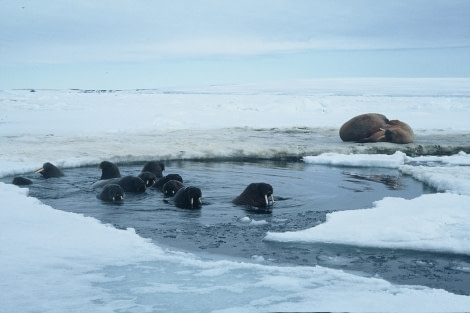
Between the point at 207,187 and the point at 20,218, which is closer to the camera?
the point at 20,218

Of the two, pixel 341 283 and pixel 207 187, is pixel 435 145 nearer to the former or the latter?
pixel 207 187

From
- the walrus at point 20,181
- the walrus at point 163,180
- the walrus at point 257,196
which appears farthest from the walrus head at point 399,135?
the walrus at point 20,181

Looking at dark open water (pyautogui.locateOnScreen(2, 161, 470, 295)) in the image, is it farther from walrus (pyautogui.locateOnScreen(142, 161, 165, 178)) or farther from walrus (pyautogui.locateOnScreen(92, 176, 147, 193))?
walrus (pyautogui.locateOnScreen(142, 161, 165, 178))

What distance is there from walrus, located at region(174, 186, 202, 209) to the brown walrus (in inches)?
321

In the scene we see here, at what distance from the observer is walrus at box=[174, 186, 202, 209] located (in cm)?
756

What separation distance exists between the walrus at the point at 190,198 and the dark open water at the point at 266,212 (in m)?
0.16

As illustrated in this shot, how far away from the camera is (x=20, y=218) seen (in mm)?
6195

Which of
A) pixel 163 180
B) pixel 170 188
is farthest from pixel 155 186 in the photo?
pixel 170 188

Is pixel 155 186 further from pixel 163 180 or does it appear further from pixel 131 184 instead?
pixel 131 184

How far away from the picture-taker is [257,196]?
7.69 meters

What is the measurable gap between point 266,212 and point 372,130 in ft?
28.6

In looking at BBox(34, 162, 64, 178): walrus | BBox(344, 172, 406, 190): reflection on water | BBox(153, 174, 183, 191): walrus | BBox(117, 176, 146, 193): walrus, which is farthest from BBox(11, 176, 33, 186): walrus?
BBox(344, 172, 406, 190): reflection on water

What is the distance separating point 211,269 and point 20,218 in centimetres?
258

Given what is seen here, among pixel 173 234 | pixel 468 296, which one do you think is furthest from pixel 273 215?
pixel 468 296
